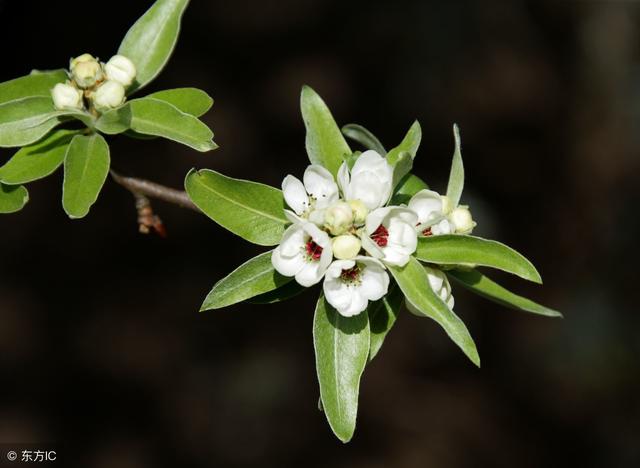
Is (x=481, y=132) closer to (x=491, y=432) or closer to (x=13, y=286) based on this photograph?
(x=491, y=432)

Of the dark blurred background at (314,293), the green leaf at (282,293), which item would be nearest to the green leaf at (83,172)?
the green leaf at (282,293)

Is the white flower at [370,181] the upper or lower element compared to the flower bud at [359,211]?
upper

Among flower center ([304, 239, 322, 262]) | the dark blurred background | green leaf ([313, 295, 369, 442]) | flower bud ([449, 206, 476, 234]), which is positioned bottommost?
the dark blurred background

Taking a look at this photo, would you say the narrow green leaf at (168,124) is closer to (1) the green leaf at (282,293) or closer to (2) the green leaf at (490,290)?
(1) the green leaf at (282,293)

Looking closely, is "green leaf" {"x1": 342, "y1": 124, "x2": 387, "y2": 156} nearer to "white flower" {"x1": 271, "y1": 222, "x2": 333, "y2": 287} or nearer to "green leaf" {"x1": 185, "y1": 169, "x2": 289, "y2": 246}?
"green leaf" {"x1": 185, "y1": 169, "x2": 289, "y2": 246}

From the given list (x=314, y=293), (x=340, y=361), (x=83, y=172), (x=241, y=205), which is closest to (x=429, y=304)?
(x=340, y=361)

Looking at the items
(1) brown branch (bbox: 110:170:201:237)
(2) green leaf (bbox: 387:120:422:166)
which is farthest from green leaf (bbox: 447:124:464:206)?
(1) brown branch (bbox: 110:170:201:237)

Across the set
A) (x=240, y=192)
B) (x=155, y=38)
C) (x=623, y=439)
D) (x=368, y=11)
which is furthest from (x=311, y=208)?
(x=368, y=11)
